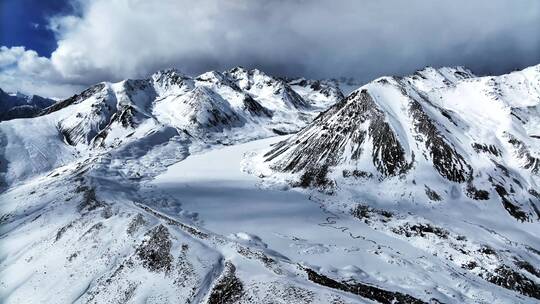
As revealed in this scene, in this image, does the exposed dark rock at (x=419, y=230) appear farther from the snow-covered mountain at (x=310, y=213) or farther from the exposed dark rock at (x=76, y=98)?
the exposed dark rock at (x=76, y=98)

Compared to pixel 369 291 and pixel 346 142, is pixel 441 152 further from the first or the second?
pixel 369 291

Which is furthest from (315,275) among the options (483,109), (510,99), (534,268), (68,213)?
(510,99)

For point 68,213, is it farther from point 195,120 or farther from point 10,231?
point 195,120

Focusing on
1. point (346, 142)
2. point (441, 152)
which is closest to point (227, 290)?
point (346, 142)

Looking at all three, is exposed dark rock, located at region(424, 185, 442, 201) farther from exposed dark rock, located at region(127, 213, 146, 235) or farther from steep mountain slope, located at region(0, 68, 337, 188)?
steep mountain slope, located at region(0, 68, 337, 188)

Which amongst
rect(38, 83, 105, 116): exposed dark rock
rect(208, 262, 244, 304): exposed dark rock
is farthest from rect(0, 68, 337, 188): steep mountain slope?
rect(208, 262, 244, 304): exposed dark rock
